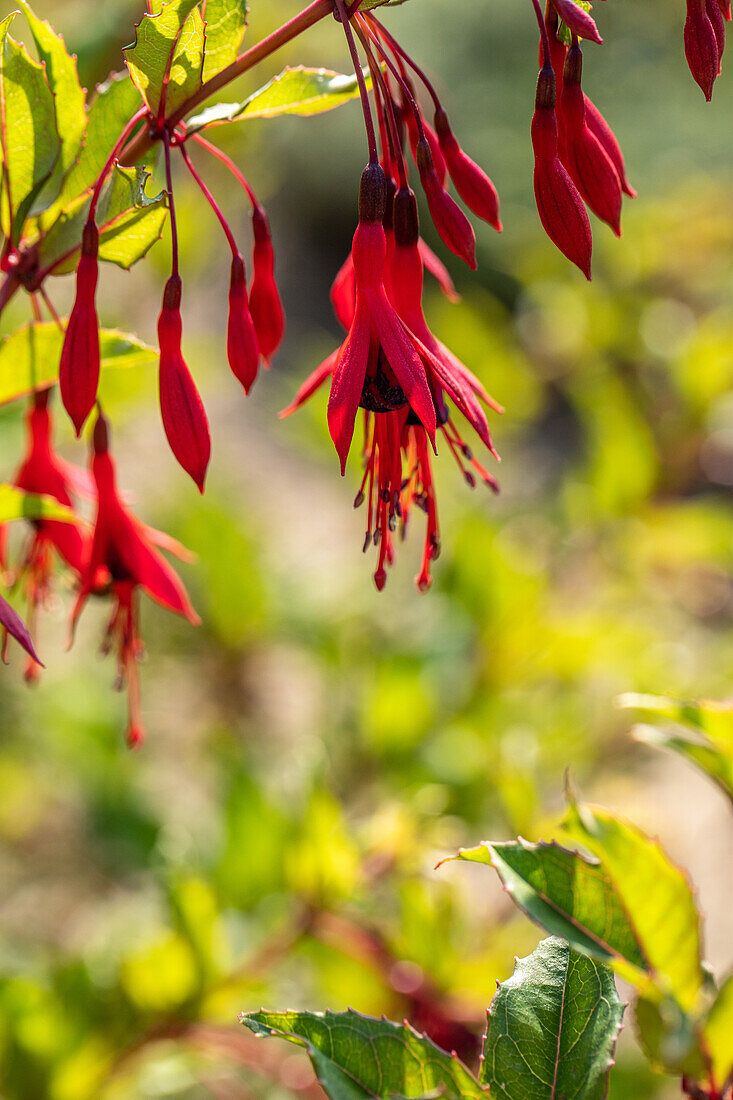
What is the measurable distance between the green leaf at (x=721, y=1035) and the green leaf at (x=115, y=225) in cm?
45

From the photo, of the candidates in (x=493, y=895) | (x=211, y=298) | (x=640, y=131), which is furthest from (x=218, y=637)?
(x=640, y=131)

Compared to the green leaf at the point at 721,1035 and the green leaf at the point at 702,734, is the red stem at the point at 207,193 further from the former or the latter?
the green leaf at the point at 721,1035

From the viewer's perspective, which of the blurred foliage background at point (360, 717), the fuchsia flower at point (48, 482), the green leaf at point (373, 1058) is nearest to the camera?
the green leaf at point (373, 1058)

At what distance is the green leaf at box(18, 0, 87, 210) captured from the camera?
49 cm

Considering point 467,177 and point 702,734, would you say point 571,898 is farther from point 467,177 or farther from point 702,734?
point 467,177

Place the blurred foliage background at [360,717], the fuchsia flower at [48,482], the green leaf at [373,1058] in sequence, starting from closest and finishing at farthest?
the green leaf at [373,1058]
the fuchsia flower at [48,482]
the blurred foliage background at [360,717]

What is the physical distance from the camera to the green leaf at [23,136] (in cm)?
49

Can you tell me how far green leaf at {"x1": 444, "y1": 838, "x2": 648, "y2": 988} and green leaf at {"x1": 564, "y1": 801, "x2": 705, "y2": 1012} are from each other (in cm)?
2

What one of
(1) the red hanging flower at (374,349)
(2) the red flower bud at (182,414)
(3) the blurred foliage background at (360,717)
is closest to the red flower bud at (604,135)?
(1) the red hanging flower at (374,349)

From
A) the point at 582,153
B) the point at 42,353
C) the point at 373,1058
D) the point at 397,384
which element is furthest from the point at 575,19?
the point at 373,1058

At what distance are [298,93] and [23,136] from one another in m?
0.13

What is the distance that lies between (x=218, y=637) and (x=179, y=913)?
87cm

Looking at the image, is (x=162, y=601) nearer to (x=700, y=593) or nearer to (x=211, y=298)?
(x=700, y=593)

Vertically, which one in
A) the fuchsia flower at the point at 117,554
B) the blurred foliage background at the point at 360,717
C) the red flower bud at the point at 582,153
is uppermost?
the red flower bud at the point at 582,153
